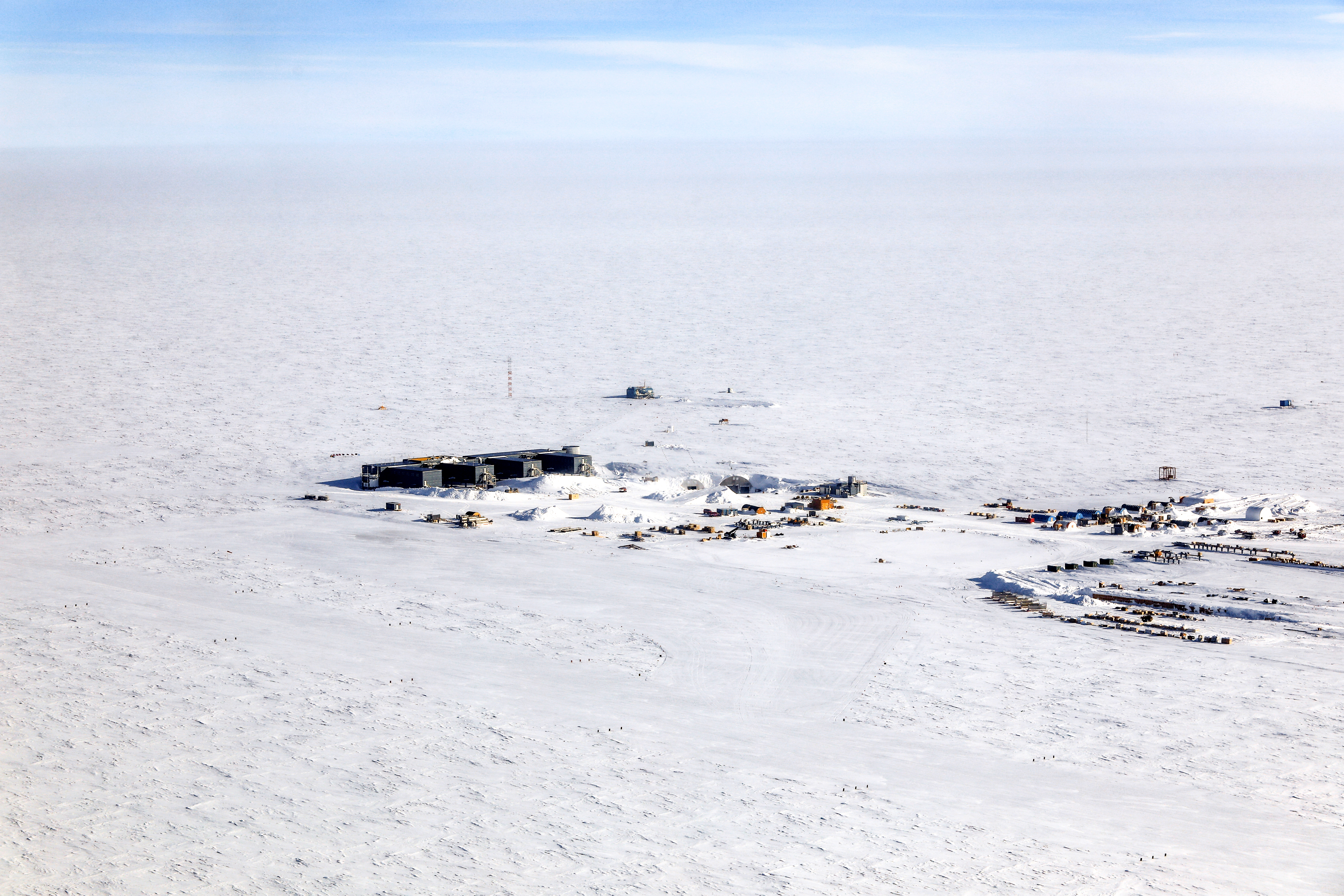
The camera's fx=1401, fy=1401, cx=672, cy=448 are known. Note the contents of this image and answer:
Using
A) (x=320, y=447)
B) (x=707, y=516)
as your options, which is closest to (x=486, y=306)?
(x=320, y=447)

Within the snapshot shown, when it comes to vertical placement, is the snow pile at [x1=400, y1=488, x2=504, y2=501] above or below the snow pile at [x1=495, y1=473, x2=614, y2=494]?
below

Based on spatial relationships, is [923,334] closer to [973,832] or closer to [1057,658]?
[1057,658]

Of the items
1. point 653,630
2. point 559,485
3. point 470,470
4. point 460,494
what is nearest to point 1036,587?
point 653,630

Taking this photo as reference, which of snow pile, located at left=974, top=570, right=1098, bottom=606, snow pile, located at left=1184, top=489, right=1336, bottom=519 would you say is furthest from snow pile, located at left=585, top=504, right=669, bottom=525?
snow pile, located at left=1184, top=489, right=1336, bottom=519

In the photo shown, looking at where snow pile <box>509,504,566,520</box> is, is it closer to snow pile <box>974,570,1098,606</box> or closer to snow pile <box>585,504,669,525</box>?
snow pile <box>585,504,669,525</box>

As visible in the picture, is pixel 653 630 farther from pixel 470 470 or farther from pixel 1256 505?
pixel 1256 505

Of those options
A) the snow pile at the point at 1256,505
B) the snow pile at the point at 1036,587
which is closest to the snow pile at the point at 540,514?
the snow pile at the point at 1036,587
